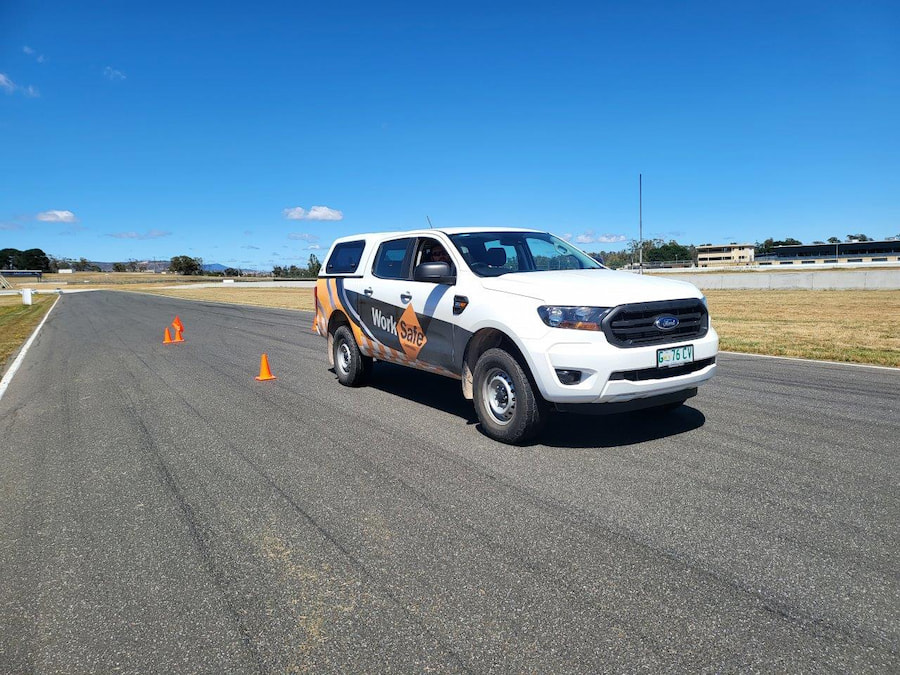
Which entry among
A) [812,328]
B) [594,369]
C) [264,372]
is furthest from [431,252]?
[812,328]

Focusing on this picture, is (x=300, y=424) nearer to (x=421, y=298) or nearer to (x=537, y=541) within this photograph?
(x=421, y=298)

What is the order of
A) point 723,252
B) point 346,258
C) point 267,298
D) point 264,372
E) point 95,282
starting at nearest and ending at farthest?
point 346,258, point 264,372, point 267,298, point 95,282, point 723,252

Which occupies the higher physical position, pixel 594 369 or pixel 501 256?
pixel 501 256

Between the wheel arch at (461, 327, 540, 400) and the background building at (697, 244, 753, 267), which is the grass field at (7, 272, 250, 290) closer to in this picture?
the wheel arch at (461, 327, 540, 400)

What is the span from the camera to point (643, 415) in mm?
6293

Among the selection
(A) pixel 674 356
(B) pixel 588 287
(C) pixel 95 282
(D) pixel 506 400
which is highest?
(C) pixel 95 282

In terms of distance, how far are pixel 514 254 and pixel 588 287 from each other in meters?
1.45

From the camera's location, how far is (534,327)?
5.04 meters

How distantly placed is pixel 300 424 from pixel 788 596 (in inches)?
186

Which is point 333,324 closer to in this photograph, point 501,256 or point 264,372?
point 264,372

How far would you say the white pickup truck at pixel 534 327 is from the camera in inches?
192

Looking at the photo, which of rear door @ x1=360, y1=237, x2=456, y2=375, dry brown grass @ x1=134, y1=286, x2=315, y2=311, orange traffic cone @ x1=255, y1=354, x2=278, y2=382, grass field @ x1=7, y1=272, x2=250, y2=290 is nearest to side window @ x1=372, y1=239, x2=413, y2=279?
rear door @ x1=360, y1=237, x2=456, y2=375

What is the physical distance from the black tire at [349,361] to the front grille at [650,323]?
4.02 meters

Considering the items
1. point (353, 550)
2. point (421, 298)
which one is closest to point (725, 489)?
point (353, 550)
